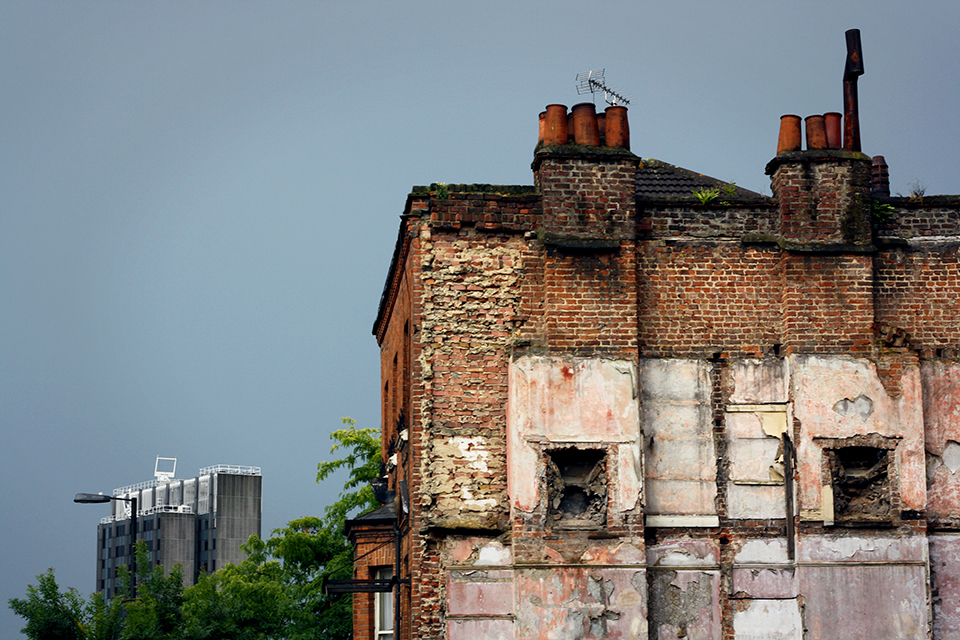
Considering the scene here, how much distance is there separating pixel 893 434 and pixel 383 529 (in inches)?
347

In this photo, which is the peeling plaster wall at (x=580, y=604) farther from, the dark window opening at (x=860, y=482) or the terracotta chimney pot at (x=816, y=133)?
the terracotta chimney pot at (x=816, y=133)

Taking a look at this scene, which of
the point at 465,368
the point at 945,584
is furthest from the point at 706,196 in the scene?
the point at 945,584

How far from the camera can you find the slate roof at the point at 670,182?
1755 centimetres

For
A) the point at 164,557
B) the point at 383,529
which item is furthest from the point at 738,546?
the point at 164,557

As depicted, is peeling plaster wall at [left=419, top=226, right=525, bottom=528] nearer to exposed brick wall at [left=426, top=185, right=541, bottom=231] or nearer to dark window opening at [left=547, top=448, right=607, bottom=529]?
exposed brick wall at [left=426, top=185, right=541, bottom=231]

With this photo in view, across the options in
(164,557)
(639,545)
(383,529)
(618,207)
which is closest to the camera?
(639,545)

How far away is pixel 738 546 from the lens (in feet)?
49.4

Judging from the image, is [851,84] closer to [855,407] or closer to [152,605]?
[855,407]

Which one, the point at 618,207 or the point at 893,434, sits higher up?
the point at 618,207

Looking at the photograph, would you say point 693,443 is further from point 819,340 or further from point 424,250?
point 424,250

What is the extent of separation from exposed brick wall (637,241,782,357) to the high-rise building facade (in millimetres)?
82841

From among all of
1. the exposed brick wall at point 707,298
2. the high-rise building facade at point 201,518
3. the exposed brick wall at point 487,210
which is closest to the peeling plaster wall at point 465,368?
the exposed brick wall at point 487,210

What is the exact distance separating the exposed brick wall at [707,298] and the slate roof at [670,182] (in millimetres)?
1398

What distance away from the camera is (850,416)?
49.8 feet
